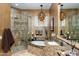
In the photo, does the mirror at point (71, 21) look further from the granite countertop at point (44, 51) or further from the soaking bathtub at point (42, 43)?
the granite countertop at point (44, 51)

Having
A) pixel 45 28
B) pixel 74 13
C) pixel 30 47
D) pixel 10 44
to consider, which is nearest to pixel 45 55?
pixel 30 47

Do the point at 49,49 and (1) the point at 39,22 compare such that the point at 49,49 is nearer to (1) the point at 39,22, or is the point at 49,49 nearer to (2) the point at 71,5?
Answer: (1) the point at 39,22

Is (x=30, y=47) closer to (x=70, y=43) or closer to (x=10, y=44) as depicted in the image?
(x=10, y=44)

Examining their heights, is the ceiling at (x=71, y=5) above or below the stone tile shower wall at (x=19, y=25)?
above

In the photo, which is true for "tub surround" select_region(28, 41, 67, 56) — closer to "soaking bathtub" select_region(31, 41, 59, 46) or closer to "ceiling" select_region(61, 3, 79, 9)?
"soaking bathtub" select_region(31, 41, 59, 46)

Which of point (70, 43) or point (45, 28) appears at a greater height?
point (45, 28)

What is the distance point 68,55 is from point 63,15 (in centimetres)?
61

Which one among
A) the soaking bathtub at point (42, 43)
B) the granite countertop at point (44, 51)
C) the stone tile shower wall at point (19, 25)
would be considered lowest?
the granite countertop at point (44, 51)

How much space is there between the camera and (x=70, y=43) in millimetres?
2287

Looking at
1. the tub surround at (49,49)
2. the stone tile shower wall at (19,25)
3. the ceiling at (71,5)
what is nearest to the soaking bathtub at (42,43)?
the tub surround at (49,49)

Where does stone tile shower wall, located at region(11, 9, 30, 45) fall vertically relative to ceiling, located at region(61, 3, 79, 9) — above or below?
below

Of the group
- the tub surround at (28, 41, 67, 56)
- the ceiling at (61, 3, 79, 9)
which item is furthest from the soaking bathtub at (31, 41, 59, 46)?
the ceiling at (61, 3, 79, 9)

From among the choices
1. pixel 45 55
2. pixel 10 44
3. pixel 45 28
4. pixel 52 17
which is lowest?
pixel 45 55

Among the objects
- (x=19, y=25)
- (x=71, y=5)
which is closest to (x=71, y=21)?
(x=71, y=5)
